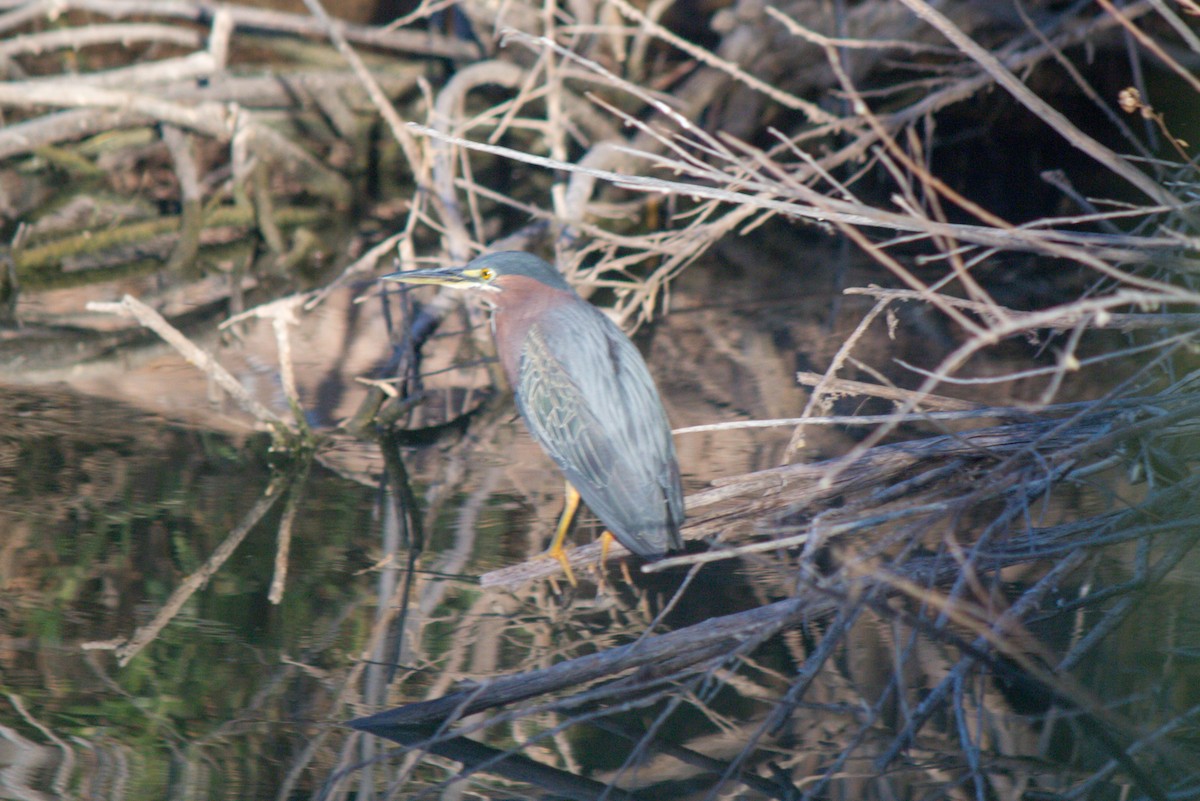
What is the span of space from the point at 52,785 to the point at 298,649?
71cm

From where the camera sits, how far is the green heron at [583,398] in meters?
3.13

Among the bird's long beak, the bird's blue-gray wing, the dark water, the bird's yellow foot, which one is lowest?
the dark water

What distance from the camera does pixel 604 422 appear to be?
3.26 metres

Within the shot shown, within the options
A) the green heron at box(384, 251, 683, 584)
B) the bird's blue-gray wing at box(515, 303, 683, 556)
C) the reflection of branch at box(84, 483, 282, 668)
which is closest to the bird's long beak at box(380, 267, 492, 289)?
the green heron at box(384, 251, 683, 584)

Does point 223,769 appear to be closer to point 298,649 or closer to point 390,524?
point 298,649

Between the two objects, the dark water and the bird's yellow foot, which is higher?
the bird's yellow foot

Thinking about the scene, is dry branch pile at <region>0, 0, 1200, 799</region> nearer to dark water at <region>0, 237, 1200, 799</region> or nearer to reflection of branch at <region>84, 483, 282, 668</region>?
dark water at <region>0, 237, 1200, 799</region>

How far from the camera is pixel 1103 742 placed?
2.71m

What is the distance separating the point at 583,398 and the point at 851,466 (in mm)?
770

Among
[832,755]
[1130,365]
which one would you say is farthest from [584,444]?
[1130,365]

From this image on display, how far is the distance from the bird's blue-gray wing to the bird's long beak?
27 cm

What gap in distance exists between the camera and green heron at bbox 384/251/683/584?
313 centimetres

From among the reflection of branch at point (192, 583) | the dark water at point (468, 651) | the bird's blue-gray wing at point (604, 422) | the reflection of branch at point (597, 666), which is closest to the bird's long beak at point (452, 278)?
the bird's blue-gray wing at point (604, 422)

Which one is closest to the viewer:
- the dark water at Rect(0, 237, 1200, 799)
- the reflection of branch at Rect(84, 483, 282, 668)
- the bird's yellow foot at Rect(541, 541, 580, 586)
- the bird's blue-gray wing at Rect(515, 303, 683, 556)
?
the dark water at Rect(0, 237, 1200, 799)
